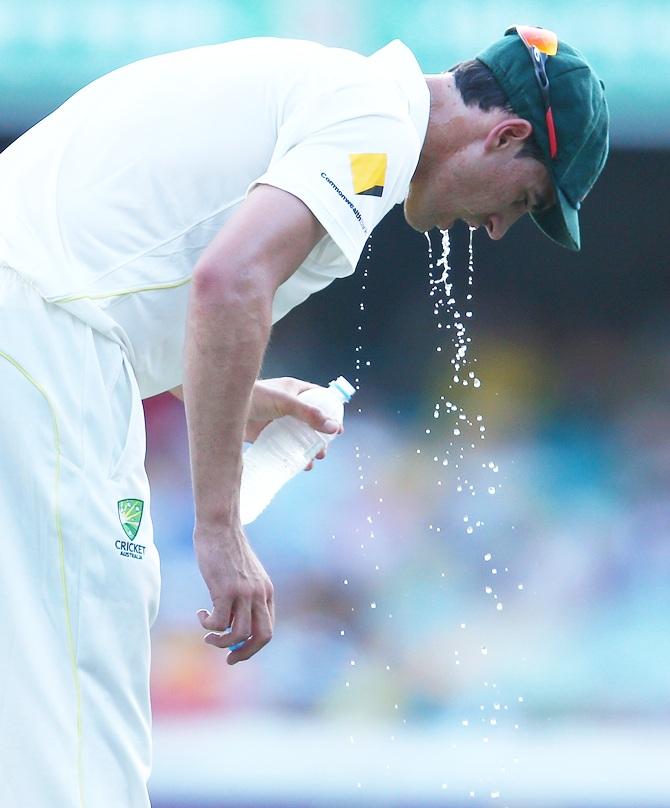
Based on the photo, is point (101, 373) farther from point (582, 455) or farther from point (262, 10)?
point (582, 455)

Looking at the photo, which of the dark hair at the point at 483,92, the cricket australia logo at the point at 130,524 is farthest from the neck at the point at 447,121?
the cricket australia logo at the point at 130,524

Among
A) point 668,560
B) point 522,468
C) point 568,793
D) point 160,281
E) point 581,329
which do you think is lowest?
point 160,281

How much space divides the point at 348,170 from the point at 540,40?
64 centimetres

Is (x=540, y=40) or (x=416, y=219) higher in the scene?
(x=540, y=40)

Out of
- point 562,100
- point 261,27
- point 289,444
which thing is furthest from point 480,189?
point 261,27

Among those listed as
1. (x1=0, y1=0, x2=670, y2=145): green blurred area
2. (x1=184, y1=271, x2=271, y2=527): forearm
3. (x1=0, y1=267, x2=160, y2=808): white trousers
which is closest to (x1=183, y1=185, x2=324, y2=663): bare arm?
(x1=184, y1=271, x2=271, y2=527): forearm

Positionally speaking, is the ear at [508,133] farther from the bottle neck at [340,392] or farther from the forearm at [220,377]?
the forearm at [220,377]

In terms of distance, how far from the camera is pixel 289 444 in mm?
2492

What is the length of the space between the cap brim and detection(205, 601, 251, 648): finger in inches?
42.0

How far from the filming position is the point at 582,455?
7.02m

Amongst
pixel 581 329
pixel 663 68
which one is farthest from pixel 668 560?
pixel 663 68

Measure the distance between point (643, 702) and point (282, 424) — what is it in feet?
15.4

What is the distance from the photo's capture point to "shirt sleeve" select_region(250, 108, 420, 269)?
185cm

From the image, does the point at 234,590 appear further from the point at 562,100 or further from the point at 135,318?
the point at 562,100
